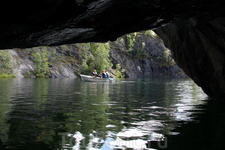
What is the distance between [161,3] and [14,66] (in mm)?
61148

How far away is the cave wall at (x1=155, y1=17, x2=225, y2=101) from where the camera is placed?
325 inches

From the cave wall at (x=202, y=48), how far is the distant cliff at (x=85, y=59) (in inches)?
2085

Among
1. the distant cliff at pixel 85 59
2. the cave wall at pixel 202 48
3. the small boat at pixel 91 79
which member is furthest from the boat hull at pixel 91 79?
the distant cliff at pixel 85 59

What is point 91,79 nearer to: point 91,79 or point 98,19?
point 91,79

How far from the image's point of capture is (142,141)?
4926mm

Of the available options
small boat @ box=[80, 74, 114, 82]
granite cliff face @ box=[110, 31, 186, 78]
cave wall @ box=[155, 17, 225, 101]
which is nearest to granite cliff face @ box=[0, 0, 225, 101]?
cave wall @ box=[155, 17, 225, 101]

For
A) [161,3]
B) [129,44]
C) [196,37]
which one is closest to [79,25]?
[161,3]

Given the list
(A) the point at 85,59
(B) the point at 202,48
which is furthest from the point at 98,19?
(A) the point at 85,59

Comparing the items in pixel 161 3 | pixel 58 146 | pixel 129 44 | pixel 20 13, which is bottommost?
pixel 58 146

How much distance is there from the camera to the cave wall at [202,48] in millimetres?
8260

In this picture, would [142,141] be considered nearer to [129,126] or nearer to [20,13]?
[129,126]

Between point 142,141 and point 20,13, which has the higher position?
point 20,13

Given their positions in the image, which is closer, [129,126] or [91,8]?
[91,8]

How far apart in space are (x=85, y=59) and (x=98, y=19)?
62264mm
